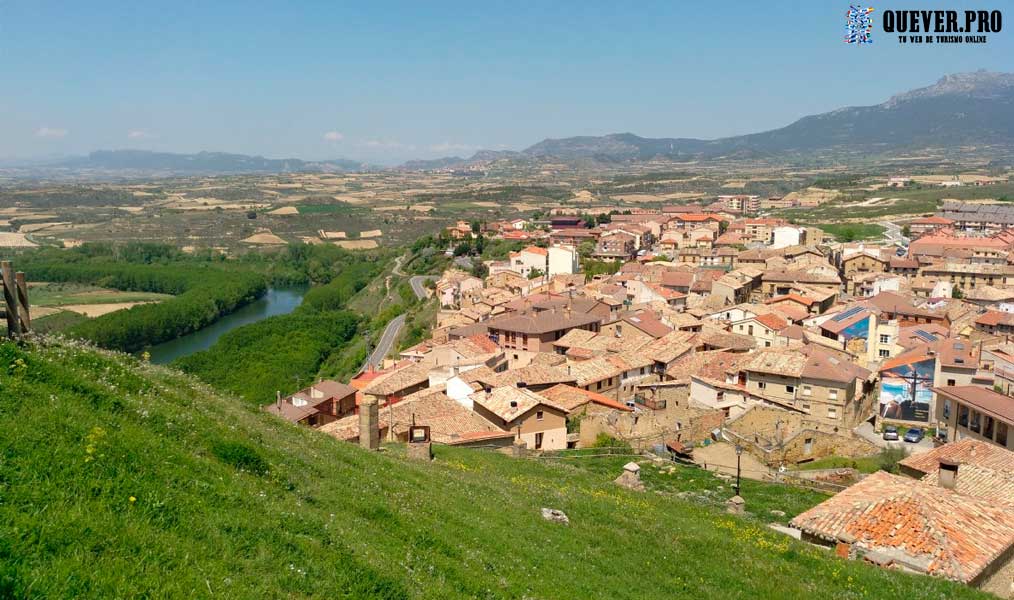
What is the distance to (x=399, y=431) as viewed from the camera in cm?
2334

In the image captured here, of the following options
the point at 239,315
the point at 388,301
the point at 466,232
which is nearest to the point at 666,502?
the point at 388,301

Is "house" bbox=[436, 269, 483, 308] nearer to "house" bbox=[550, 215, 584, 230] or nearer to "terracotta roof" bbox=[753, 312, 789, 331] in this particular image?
"terracotta roof" bbox=[753, 312, 789, 331]

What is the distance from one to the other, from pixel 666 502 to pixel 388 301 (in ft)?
229

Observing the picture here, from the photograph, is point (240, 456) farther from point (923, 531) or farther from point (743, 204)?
point (743, 204)

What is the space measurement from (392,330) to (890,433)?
1797 inches

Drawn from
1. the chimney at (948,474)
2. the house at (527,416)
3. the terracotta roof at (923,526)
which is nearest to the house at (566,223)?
the house at (527,416)

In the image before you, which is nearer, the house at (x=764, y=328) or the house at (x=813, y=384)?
the house at (x=813, y=384)

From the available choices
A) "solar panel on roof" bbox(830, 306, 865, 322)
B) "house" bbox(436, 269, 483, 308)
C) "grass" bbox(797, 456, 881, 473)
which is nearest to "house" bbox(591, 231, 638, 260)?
"house" bbox(436, 269, 483, 308)

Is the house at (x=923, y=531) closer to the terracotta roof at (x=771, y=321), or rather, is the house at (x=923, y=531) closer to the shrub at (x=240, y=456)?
the shrub at (x=240, y=456)

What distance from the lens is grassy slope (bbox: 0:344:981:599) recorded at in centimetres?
615

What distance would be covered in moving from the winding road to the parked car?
106ft

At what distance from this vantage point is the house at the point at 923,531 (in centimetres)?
1332

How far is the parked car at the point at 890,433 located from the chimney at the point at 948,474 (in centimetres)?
1311

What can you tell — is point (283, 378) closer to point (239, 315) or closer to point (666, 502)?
point (239, 315)
